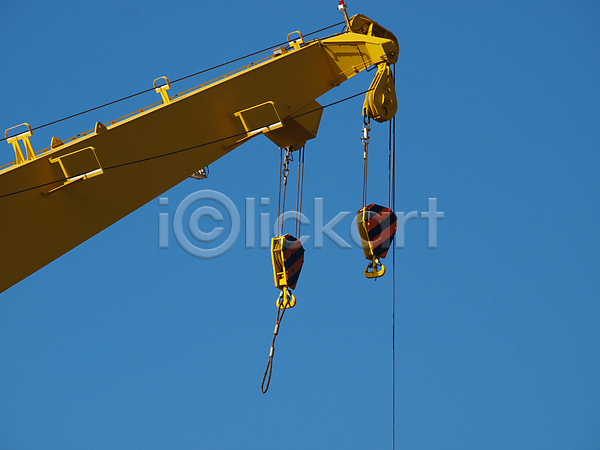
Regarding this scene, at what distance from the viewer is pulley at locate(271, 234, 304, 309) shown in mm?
9656

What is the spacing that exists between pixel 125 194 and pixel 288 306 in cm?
332

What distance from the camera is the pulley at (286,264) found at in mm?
9656

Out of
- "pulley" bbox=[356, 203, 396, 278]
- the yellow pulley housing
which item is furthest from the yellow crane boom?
"pulley" bbox=[356, 203, 396, 278]

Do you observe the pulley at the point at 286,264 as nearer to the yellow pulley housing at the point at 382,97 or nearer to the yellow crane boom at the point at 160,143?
the yellow crane boom at the point at 160,143

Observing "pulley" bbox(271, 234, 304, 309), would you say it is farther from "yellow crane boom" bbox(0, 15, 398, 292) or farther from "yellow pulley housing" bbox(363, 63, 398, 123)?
"yellow pulley housing" bbox(363, 63, 398, 123)

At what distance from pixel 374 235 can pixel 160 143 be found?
10.8ft

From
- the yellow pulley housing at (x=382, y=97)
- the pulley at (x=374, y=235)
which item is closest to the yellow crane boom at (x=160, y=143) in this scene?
the yellow pulley housing at (x=382, y=97)

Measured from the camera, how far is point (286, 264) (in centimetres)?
973

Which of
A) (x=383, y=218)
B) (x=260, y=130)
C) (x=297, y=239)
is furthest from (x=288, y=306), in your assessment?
(x=260, y=130)

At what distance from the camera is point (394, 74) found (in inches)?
404

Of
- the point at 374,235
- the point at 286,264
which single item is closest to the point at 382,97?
the point at 374,235

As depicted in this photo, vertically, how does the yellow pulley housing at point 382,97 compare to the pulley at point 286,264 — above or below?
above

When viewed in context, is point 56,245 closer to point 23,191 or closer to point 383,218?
point 23,191

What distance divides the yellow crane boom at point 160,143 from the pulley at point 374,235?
1.47 m
